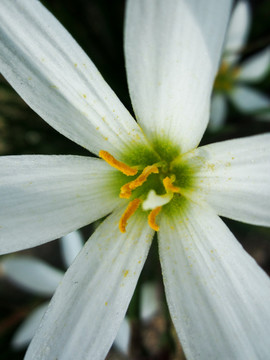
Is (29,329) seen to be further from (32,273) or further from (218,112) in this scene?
(218,112)

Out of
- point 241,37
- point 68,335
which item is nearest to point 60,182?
point 68,335

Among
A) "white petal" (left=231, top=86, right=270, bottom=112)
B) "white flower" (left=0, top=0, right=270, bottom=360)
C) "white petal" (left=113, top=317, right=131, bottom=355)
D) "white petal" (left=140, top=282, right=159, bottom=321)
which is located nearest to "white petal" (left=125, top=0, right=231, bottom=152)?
"white flower" (left=0, top=0, right=270, bottom=360)

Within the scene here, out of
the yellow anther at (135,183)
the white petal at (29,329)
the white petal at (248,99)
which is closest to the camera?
the yellow anther at (135,183)

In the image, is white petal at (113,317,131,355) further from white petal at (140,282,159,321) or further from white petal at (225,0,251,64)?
white petal at (225,0,251,64)

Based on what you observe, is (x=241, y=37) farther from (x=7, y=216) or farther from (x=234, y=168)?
(x=7, y=216)

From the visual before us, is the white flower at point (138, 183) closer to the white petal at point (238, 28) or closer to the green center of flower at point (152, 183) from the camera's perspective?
the green center of flower at point (152, 183)

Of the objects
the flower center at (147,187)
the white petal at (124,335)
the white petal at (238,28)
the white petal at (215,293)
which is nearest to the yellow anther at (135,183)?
the flower center at (147,187)

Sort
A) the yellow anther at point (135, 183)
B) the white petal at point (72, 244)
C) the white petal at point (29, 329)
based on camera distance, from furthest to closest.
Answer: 1. the white petal at point (29, 329)
2. the white petal at point (72, 244)
3. the yellow anther at point (135, 183)
